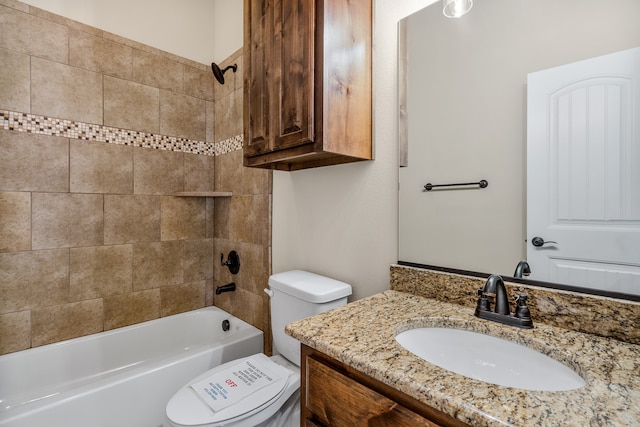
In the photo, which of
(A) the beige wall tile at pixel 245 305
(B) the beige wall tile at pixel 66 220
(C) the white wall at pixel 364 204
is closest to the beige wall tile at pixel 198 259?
(A) the beige wall tile at pixel 245 305

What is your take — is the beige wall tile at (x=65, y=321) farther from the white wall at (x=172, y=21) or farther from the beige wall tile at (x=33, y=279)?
the white wall at (x=172, y=21)

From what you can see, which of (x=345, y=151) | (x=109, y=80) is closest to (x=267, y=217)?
(x=345, y=151)

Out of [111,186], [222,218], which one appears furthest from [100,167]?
[222,218]

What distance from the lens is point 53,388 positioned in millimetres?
1669

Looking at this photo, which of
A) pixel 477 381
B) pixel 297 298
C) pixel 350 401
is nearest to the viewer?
pixel 477 381

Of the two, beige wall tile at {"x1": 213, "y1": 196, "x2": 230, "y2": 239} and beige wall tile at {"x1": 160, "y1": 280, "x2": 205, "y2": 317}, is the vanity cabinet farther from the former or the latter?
beige wall tile at {"x1": 160, "y1": 280, "x2": 205, "y2": 317}

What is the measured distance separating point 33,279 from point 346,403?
1.93 metres

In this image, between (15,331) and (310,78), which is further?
(15,331)

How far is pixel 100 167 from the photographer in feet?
6.20

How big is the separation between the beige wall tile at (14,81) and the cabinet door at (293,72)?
1467mm

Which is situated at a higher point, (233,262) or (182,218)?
(182,218)

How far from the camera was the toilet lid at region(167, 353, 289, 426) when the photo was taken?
101cm

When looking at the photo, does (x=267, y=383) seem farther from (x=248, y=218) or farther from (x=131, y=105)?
(x=131, y=105)

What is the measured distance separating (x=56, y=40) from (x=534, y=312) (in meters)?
2.63
